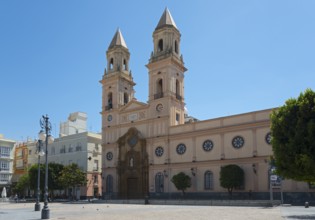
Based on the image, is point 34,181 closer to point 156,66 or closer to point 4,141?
point 4,141

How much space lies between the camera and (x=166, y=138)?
4959 centimetres

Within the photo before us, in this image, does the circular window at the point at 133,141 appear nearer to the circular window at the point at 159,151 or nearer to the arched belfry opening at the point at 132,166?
the arched belfry opening at the point at 132,166

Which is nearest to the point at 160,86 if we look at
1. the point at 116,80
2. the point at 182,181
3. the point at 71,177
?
the point at 116,80

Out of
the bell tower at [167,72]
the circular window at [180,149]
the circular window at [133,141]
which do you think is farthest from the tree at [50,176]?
the circular window at [180,149]

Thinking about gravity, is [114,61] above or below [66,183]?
above

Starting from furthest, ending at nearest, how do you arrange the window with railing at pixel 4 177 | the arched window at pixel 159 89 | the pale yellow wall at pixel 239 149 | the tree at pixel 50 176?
1. the window with railing at pixel 4 177
2. the tree at pixel 50 176
3. the arched window at pixel 159 89
4. the pale yellow wall at pixel 239 149

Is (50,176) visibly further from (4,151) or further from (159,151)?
(4,151)

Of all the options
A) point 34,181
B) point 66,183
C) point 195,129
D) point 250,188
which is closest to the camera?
point 250,188

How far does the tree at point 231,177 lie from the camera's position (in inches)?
1619

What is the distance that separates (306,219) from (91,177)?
48.1 m

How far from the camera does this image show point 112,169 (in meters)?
55.3

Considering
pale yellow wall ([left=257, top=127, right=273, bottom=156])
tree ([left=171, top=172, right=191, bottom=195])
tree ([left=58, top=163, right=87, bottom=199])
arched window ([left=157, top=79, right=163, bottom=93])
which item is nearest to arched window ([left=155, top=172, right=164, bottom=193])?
tree ([left=171, top=172, right=191, bottom=195])

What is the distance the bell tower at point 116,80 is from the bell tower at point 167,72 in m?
6.98

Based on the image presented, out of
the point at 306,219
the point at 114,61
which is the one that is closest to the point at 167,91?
the point at 114,61
